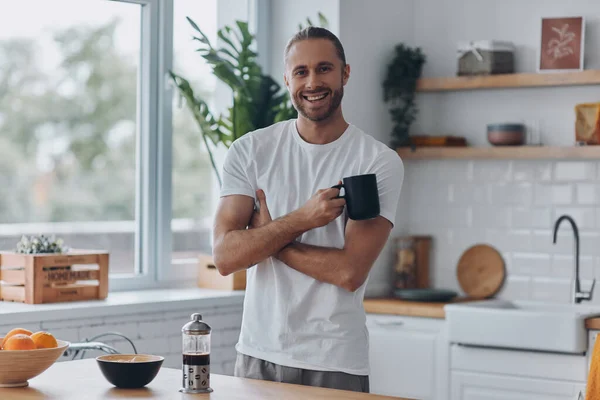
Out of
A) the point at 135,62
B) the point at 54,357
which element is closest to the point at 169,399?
the point at 54,357

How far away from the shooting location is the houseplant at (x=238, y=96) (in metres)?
4.55

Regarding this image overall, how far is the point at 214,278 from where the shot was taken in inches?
188

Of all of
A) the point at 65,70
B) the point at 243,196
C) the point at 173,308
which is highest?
the point at 65,70

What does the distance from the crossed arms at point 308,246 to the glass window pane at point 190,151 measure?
1.99m

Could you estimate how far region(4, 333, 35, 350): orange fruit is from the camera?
8.02 ft

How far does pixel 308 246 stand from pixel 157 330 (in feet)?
5.31

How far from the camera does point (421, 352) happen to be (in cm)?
460

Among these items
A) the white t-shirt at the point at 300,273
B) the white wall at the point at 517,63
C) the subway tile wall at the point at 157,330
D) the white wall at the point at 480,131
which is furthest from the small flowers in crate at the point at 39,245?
the white wall at the point at 517,63

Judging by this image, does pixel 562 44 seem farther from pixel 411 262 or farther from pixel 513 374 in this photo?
pixel 513 374

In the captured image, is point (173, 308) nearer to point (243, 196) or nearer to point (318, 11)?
point (243, 196)

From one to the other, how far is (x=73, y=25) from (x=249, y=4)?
1.16 metres

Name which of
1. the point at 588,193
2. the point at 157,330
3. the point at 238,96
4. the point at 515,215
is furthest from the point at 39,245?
the point at 588,193

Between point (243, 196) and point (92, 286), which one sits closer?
point (243, 196)

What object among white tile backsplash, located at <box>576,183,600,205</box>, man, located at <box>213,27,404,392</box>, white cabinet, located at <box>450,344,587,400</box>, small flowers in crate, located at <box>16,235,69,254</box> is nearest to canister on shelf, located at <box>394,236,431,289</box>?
white cabinet, located at <box>450,344,587,400</box>
